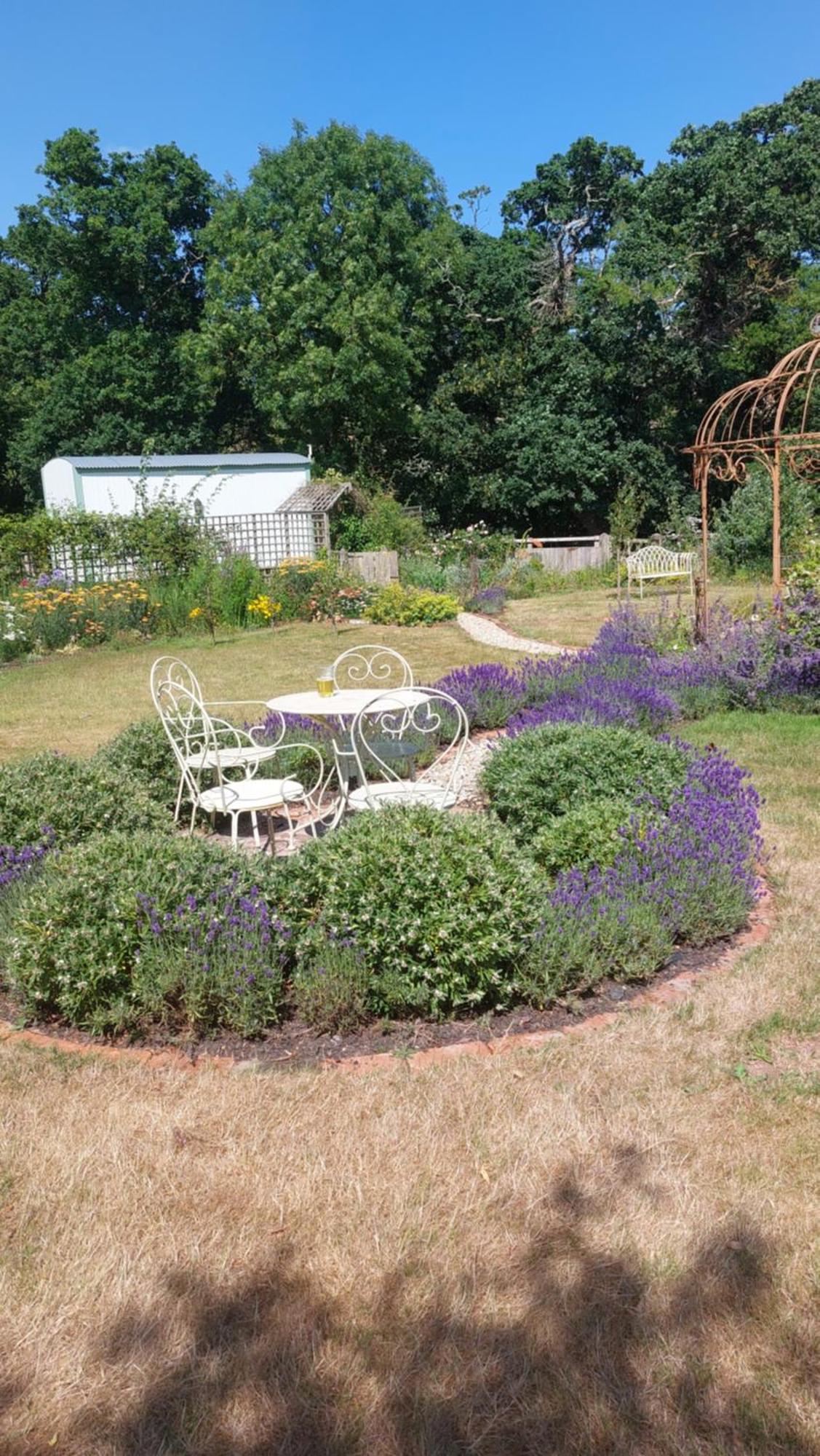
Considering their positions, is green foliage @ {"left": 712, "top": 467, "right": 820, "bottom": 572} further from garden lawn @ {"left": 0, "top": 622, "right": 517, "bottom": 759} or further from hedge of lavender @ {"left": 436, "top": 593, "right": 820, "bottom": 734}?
hedge of lavender @ {"left": 436, "top": 593, "right": 820, "bottom": 734}

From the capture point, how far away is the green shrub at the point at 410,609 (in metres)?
14.5

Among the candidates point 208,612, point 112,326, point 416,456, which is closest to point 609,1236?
point 208,612

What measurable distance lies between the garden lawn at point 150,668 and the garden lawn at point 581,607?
1050 mm

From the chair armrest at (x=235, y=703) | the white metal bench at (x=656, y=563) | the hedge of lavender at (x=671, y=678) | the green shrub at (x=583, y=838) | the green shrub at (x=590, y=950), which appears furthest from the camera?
the white metal bench at (x=656, y=563)

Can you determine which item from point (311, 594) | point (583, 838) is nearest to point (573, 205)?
point (311, 594)

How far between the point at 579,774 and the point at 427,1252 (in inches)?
105

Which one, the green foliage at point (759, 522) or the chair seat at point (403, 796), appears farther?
the green foliage at point (759, 522)

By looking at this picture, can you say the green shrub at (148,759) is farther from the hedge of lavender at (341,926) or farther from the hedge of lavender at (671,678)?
the hedge of lavender at (671,678)

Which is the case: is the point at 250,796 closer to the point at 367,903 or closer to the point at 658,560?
the point at 367,903

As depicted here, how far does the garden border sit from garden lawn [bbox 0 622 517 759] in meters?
4.38

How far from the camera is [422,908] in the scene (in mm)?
3322

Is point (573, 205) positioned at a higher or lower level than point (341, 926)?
higher

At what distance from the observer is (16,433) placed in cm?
3086

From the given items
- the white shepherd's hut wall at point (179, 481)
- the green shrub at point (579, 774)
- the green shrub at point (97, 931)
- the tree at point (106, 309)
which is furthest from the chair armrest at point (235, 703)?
the tree at point (106, 309)
